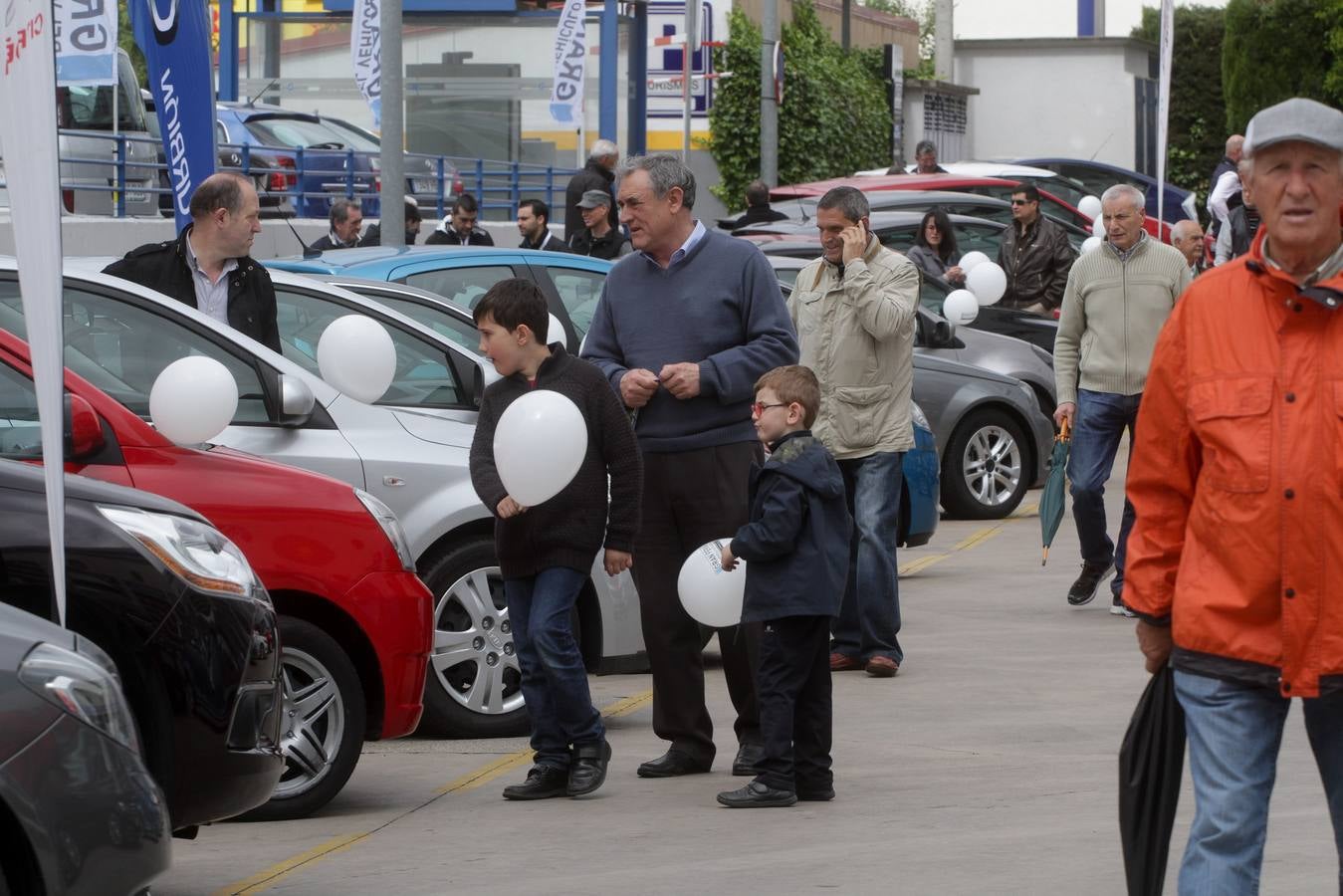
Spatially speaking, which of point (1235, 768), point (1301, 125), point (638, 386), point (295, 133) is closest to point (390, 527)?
point (638, 386)

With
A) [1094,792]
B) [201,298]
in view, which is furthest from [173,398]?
[1094,792]

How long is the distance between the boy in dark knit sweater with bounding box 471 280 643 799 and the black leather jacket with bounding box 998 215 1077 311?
10.8m

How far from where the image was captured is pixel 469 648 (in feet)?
26.1

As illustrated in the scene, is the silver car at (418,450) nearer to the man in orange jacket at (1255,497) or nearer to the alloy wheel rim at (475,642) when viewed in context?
the alloy wheel rim at (475,642)

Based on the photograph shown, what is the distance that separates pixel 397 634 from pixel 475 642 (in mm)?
1152

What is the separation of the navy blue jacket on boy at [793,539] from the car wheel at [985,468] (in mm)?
7766

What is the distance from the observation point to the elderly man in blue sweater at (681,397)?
23.6ft

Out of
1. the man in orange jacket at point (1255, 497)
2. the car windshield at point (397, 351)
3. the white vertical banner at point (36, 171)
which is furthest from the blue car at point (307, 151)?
the man in orange jacket at point (1255, 497)

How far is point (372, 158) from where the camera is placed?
26938mm

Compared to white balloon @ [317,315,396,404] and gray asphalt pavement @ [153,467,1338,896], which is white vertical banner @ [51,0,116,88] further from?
white balloon @ [317,315,396,404]

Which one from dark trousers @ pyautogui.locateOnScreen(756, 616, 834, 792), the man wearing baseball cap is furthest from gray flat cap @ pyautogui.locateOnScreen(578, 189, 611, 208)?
dark trousers @ pyautogui.locateOnScreen(756, 616, 834, 792)

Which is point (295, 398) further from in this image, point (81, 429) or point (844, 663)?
point (844, 663)

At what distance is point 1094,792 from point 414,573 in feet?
7.34

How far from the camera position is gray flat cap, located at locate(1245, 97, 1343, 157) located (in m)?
4.06
